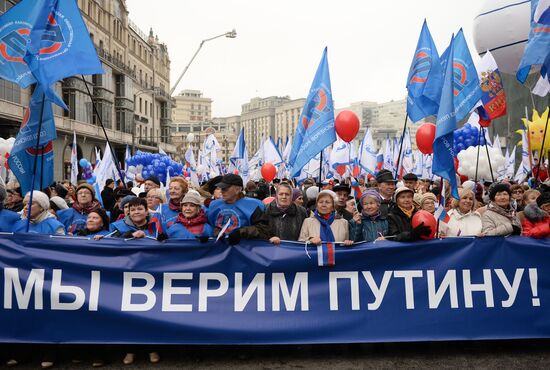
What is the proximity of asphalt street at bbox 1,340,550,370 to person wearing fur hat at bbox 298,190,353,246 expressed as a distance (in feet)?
3.45

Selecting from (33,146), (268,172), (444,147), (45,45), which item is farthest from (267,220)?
(268,172)

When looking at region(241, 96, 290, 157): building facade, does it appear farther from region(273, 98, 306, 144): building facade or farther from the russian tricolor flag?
the russian tricolor flag

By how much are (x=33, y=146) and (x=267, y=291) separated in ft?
9.53

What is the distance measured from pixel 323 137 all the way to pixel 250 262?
103 inches

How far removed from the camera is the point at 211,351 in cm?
489

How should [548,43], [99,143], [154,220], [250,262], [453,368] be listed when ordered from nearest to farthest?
1. [453,368]
2. [250,262]
3. [154,220]
4. [548,43]
5. [99,143]

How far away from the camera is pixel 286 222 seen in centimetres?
534

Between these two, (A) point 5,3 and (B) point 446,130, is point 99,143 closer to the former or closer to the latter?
(A) point 5,3

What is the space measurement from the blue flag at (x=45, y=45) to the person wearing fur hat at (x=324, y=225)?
2579 millimetres

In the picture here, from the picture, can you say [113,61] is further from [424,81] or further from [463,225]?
[463,225]

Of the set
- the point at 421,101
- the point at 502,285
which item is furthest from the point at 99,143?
the point at 502,285

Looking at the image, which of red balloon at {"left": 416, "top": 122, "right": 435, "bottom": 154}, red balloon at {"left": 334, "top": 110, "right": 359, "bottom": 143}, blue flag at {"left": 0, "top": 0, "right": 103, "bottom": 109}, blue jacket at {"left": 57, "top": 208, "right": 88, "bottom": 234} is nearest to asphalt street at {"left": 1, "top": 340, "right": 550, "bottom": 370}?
blue jacket at {"left": 57, "top": 208, "right": 88, "bottom": 234}

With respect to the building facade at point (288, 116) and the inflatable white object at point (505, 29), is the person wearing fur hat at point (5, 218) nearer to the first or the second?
the inflatable white object at point (505, 29)

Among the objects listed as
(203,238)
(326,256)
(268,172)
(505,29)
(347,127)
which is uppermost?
(505,29)
